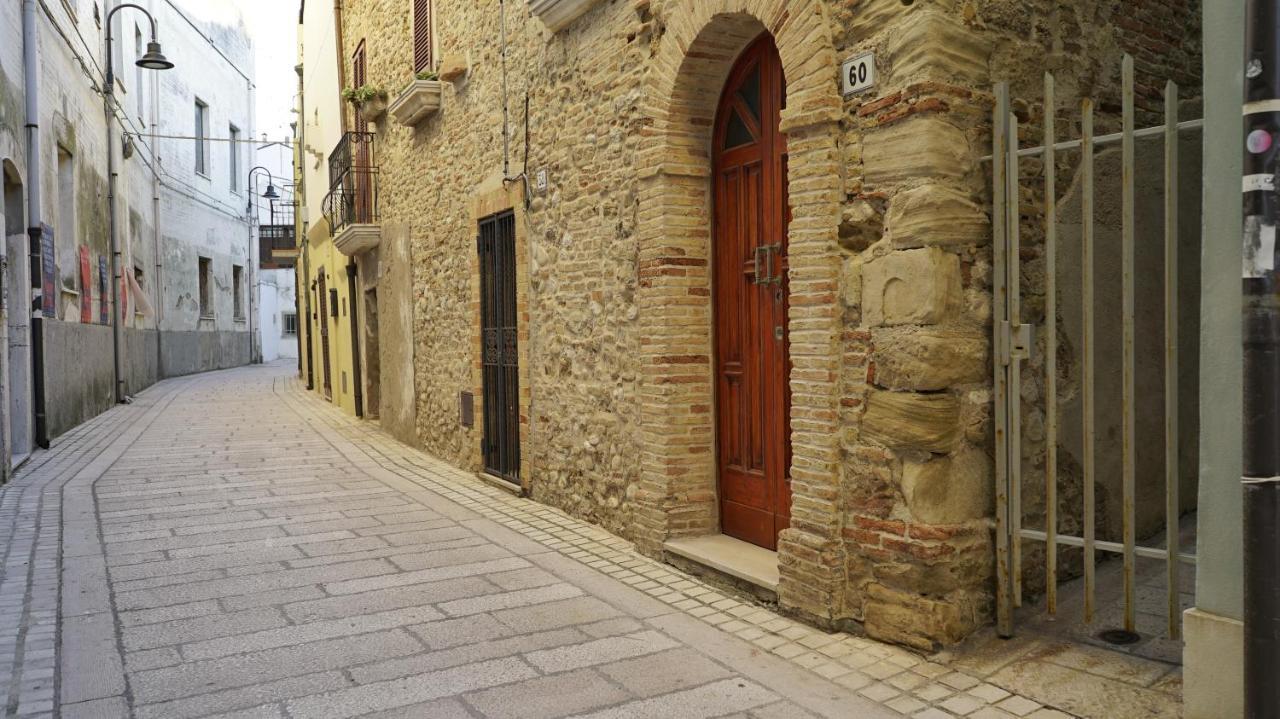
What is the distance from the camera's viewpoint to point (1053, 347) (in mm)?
3770

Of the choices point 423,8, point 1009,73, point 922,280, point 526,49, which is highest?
point 423,8

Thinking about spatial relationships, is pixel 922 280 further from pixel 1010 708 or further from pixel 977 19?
pixel 1010 708

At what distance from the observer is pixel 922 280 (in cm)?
387

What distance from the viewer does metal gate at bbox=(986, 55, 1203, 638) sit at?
3.38m

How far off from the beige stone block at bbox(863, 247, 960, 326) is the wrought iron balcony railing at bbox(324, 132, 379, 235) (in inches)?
412

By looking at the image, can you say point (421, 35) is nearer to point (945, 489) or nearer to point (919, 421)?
point (919, 421)

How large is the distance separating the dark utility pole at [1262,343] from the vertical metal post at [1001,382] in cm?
133

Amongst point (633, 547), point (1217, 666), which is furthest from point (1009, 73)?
point (633, 547)

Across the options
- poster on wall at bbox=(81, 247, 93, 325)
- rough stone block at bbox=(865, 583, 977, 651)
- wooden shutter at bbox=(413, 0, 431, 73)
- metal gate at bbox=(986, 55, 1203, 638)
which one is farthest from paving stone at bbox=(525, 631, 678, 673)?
poster on wall at bbox=(81, 247, 93, 325)

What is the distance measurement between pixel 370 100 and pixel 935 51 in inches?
408

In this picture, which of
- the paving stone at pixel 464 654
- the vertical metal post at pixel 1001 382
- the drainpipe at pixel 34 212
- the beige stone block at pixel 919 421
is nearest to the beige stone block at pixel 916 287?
the vertical metal post at pixel 1001 382

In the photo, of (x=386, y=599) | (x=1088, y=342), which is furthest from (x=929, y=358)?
(x=386, y=599)

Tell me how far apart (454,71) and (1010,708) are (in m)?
7.67

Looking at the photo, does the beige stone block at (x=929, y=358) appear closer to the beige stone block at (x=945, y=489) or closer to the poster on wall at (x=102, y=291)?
the beige stone block at (x=945, y=489)
